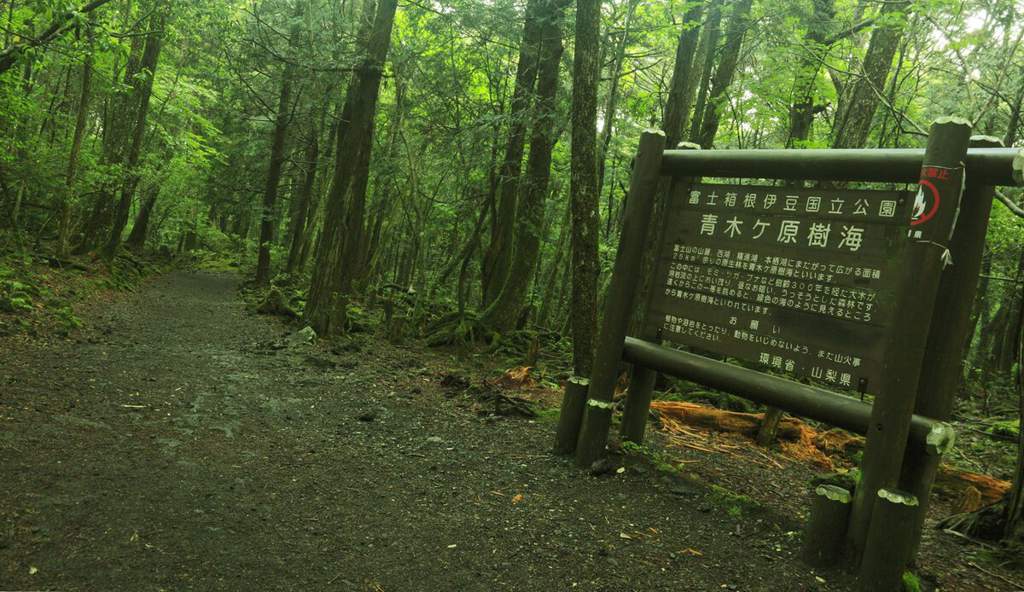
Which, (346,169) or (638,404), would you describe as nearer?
(638,404)

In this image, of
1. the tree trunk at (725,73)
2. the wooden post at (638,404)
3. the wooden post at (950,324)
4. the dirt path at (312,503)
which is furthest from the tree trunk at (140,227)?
the wooden post at (950,324)

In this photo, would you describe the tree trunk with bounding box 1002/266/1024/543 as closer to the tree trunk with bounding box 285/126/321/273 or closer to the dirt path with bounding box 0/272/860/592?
the dirt path with bounding box 0/272/860/592

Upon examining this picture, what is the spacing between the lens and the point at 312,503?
4395 millimetres

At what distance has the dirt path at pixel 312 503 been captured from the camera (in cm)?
339

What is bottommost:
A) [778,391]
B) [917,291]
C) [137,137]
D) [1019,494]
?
[1019,494]

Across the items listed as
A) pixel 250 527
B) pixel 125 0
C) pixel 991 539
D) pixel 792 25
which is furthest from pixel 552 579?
pixel 125 0

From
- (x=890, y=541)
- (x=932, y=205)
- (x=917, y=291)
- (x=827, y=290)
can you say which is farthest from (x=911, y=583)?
(x=932, y=205)

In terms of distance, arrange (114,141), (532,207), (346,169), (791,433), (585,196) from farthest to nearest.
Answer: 1. (114,141)
2. (532,207)
3. (346,169)
4. (791,433)
5. (585,196)

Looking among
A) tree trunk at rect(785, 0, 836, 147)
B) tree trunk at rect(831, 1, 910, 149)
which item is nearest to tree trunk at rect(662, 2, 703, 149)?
tree trunk at rect(785, 0, 836, 147)

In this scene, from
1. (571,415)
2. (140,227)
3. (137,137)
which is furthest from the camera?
(140,227)

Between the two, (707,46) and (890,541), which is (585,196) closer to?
(890,541)

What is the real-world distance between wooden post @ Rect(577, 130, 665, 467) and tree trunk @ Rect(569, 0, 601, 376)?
1103 millimetres

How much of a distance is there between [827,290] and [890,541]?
5.23 feet

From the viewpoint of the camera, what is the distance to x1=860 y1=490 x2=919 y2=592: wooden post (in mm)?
3455
